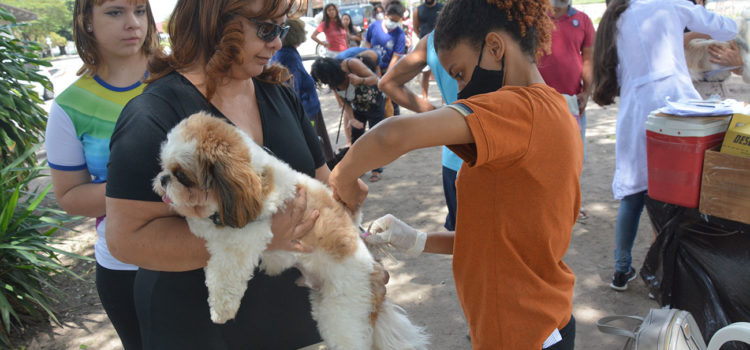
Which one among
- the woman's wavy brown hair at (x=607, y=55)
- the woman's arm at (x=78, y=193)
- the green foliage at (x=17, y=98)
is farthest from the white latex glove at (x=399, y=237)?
the green foliage at (x=17, y=98)

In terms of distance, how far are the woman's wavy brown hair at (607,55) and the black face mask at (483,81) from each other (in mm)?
2828

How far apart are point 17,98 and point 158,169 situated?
15.3 feet

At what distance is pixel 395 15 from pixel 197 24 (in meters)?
8.15

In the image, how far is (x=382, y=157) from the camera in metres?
1.29

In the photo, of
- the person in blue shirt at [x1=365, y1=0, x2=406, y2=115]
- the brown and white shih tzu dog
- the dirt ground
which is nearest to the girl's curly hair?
the brown and white shih tzu dog

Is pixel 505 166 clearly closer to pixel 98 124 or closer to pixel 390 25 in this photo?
pixel 98 124

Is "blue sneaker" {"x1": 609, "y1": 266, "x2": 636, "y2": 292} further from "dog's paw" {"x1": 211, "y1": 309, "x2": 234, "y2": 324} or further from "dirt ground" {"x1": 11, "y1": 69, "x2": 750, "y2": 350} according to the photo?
"dog's paw" {"x1": 211, "y1": 309, "x2": 234, "y2": 324}

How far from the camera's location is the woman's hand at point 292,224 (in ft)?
5.83

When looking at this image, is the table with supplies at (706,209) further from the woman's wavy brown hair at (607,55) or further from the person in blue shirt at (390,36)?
the person in blue shirt at (390,36)

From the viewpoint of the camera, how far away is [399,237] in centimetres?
200

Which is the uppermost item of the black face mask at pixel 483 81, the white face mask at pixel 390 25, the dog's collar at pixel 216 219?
the black face mask at pixel 483 81

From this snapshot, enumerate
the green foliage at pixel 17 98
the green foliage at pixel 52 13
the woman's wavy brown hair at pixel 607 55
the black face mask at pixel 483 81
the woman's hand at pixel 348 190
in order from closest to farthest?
the black face mask at pixel 483 81
the woman's hand at pixel 348 190
the woman's wavy brown hair at pixel 607 55
the green foliage at pixel 17 98
the green foliage at pixel 52 13

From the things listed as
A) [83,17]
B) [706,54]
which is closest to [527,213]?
[83,17]

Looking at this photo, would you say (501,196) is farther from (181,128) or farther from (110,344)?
(110,344)
